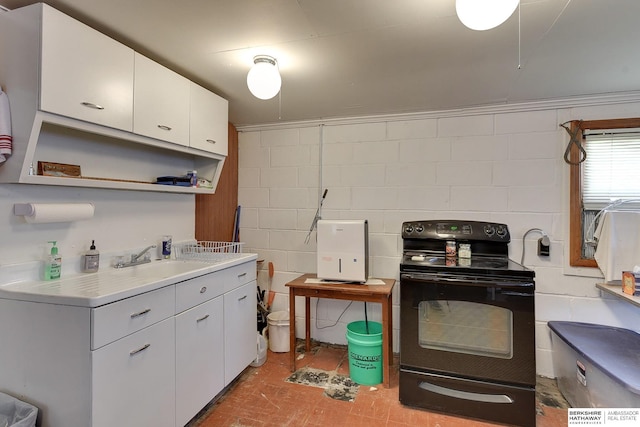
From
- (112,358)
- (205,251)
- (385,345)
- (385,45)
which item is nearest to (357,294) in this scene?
(385,345)

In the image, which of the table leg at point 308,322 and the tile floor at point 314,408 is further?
the table leg at point 308,322

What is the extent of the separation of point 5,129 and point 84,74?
41 cm

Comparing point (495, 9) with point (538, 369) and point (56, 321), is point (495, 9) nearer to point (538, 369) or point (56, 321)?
point (56, 321)

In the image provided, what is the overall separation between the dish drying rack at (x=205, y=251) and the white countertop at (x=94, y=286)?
40 cm

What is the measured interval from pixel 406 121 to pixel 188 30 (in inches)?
76.6

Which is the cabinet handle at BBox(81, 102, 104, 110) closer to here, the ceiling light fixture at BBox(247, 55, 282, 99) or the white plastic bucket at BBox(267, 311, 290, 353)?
the ceiling light fixture at BBox(247, 55, 282, 99)

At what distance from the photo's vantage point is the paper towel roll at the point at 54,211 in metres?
1.54

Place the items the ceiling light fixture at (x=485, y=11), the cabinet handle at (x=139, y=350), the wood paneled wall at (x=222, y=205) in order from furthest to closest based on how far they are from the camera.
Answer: the wood paneled wall at (x=222, y=205) → the cabinet handle at (x=139, y=350) → the ceiling light fixture at (x=485, y=11)

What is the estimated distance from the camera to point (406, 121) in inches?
113

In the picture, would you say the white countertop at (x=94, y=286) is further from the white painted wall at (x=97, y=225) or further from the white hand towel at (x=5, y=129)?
the white hand towel at (x=5, y=129)

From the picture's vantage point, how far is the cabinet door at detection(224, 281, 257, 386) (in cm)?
222

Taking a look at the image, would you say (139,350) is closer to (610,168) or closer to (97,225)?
(97,225)

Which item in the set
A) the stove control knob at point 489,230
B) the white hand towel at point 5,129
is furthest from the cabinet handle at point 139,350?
the stove control knob at point 489,230

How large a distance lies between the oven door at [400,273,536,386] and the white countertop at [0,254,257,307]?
1381mm
